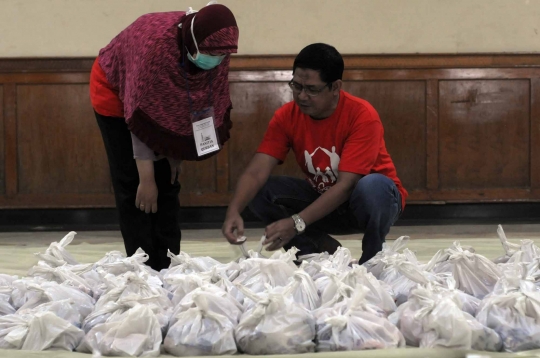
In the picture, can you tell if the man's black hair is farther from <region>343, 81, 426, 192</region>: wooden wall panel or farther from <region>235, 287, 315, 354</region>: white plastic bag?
<region>343, 81, 426, 192</region>: wooden wall panel

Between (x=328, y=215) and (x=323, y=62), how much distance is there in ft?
1.75

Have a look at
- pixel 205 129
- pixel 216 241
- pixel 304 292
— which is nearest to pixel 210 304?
pixel 304 292

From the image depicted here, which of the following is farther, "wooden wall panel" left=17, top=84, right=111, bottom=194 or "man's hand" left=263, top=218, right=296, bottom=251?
"wooden wall panel" left=17, top=84, right=111, bottom=194

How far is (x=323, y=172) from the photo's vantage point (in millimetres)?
2244

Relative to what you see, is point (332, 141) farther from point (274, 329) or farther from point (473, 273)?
point (274, 329)

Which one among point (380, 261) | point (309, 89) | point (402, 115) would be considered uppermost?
point (309, 89)

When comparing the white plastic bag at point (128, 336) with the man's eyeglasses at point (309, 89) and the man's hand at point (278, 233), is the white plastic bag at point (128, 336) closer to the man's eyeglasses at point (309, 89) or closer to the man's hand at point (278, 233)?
the man's hand at point (278, 233)

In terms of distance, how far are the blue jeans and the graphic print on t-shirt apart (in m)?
0.08

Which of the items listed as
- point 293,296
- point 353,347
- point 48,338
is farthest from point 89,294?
point 353,347

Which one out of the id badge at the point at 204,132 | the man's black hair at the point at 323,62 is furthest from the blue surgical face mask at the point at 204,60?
the man's black hair at the point at 323,62

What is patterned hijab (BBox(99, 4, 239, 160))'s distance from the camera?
6.16 feet

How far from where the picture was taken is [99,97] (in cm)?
217

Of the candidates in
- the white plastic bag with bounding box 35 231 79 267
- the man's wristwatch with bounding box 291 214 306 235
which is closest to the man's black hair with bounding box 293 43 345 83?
the man's wristwatch with bounding box 291 214 306 235

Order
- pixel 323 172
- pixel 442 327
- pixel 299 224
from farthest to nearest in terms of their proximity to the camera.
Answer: pixel 323 172 < pixel 299 224 < pixel 442 327
